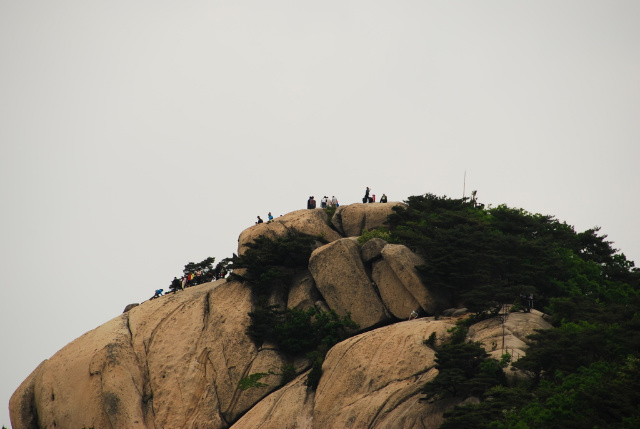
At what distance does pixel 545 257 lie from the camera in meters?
48.2

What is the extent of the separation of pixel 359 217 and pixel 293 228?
505 cm

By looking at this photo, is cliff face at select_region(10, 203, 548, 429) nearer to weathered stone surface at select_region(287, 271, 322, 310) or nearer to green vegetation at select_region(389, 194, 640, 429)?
weathered stone surface at select_region(287, 271, 322, 310)

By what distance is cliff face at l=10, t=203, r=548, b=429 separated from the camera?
4291cm

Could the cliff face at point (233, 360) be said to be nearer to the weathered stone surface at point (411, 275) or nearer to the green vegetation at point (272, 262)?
the weathered stone surface at point (411, 275)

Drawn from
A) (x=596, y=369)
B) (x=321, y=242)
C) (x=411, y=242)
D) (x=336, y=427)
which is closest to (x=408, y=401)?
(x=336, y=427)

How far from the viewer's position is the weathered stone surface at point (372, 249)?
167 feet

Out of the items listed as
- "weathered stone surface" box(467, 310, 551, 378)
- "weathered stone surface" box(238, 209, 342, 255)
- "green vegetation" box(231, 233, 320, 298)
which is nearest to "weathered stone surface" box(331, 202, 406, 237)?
"weathered stone surface" box(238, 209, 342, 255)

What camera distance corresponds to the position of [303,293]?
5209 cm

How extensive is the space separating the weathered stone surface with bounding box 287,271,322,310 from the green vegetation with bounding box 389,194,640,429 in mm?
6510

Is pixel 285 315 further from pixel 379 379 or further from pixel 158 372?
pixel 379 379

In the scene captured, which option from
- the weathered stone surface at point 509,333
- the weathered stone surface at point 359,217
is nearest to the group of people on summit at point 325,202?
the weathered stone surface at point 359,217

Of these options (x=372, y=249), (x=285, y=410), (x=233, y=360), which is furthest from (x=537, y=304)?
(x=233, y=360)

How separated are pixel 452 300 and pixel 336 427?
40.1ft

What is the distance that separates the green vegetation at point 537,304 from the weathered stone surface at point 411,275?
693 millimetres
